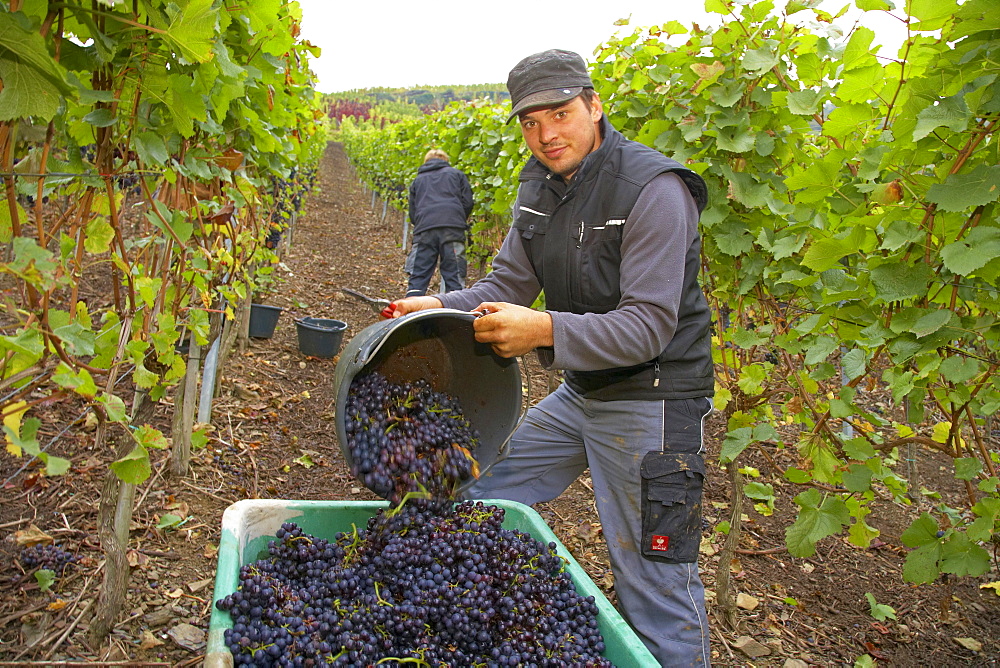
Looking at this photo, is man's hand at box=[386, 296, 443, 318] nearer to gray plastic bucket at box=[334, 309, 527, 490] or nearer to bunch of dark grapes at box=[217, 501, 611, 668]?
gray plastic bucket at box=[334, 309, 527, 490]

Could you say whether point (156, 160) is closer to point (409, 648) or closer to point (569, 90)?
point (569, 90)

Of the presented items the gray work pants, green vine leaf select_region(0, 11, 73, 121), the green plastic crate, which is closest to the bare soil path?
the green plastic crate

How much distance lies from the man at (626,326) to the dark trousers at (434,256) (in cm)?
549

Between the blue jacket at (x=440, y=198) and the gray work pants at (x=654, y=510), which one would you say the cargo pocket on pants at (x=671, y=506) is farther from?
the blue jacket at (x=440, y=198)

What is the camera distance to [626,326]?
1871 millimetres

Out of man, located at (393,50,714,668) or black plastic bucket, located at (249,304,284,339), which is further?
black plastic bucket, located at (249,304,284,339)

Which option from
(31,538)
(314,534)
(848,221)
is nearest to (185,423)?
(31,538)

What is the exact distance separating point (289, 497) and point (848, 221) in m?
2.93

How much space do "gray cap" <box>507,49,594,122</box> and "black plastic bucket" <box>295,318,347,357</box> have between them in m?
→ 4.02

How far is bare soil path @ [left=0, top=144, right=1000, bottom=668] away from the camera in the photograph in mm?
2455

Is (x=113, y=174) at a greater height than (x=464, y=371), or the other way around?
(x=113, y=174)

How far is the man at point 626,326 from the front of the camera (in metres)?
1.91

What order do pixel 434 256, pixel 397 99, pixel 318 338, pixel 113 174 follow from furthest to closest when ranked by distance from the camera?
pixel 397 99 → pixel 434 256 → pixel 318 338 → pixel 113 174

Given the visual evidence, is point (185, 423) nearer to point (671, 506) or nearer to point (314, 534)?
point (314, 534)
